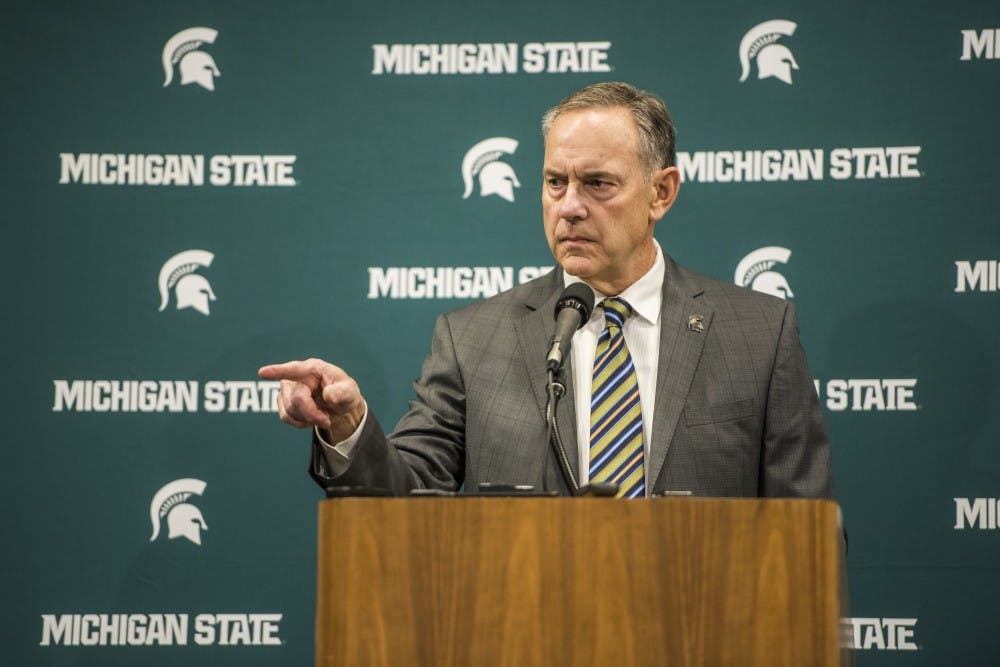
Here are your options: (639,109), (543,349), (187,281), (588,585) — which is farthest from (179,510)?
(588,585)

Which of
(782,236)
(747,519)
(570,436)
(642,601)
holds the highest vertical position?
(782,236)

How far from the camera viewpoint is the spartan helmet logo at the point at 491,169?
3502 mm

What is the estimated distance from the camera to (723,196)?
11.3ft

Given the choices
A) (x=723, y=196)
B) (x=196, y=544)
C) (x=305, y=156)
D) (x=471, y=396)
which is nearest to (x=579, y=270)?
(x=471, y=396)

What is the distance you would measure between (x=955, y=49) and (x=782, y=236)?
2.53 ft

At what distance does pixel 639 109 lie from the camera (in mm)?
2775

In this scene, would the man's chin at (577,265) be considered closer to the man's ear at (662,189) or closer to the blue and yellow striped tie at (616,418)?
the blue and yellow striped tie at (616,418)

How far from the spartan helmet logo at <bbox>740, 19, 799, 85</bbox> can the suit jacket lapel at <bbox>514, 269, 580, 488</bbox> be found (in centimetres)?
107

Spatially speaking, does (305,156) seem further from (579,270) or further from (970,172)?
(970,172)

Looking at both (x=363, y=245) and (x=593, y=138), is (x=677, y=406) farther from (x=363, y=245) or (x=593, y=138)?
(x=363, y=245)

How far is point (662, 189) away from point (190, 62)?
5.43 ft

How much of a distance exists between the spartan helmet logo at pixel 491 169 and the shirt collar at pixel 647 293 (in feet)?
2.33

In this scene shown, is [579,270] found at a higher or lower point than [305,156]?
lower

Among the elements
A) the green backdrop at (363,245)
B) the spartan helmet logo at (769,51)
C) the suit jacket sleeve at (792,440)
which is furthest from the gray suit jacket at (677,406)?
the spartan helmet logo at (769,51)
